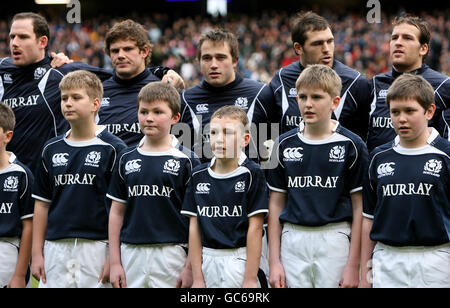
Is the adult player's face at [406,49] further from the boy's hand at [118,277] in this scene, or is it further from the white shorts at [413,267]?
the boy's hand at [118,277]

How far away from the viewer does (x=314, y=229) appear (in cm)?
484

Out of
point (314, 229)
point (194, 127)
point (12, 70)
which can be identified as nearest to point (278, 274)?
point (314, 229)

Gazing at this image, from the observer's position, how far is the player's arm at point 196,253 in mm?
4797

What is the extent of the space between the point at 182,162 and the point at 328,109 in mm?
1141

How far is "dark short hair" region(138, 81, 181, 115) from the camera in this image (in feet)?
16.8

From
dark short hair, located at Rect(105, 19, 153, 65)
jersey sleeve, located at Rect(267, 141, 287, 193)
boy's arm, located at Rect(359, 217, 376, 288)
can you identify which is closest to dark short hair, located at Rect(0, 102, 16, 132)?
dark short hair, located at Rect(105, 19, 153, 65)

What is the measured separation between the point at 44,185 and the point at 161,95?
1188 millimetres

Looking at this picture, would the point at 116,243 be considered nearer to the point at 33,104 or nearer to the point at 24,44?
the point at 33,104

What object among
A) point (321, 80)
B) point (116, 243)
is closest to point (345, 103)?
point (321, 80)

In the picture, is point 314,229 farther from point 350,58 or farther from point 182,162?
point 350,58

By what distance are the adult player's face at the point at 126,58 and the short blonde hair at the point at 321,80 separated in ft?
5.76

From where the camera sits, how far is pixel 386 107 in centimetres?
558

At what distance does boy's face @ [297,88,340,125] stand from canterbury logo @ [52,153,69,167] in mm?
1846

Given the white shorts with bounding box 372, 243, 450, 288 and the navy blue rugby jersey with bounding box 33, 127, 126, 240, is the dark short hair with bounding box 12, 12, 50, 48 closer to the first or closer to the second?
the navy blue rugby jersey with bounding box 33, 127, 126, 240
